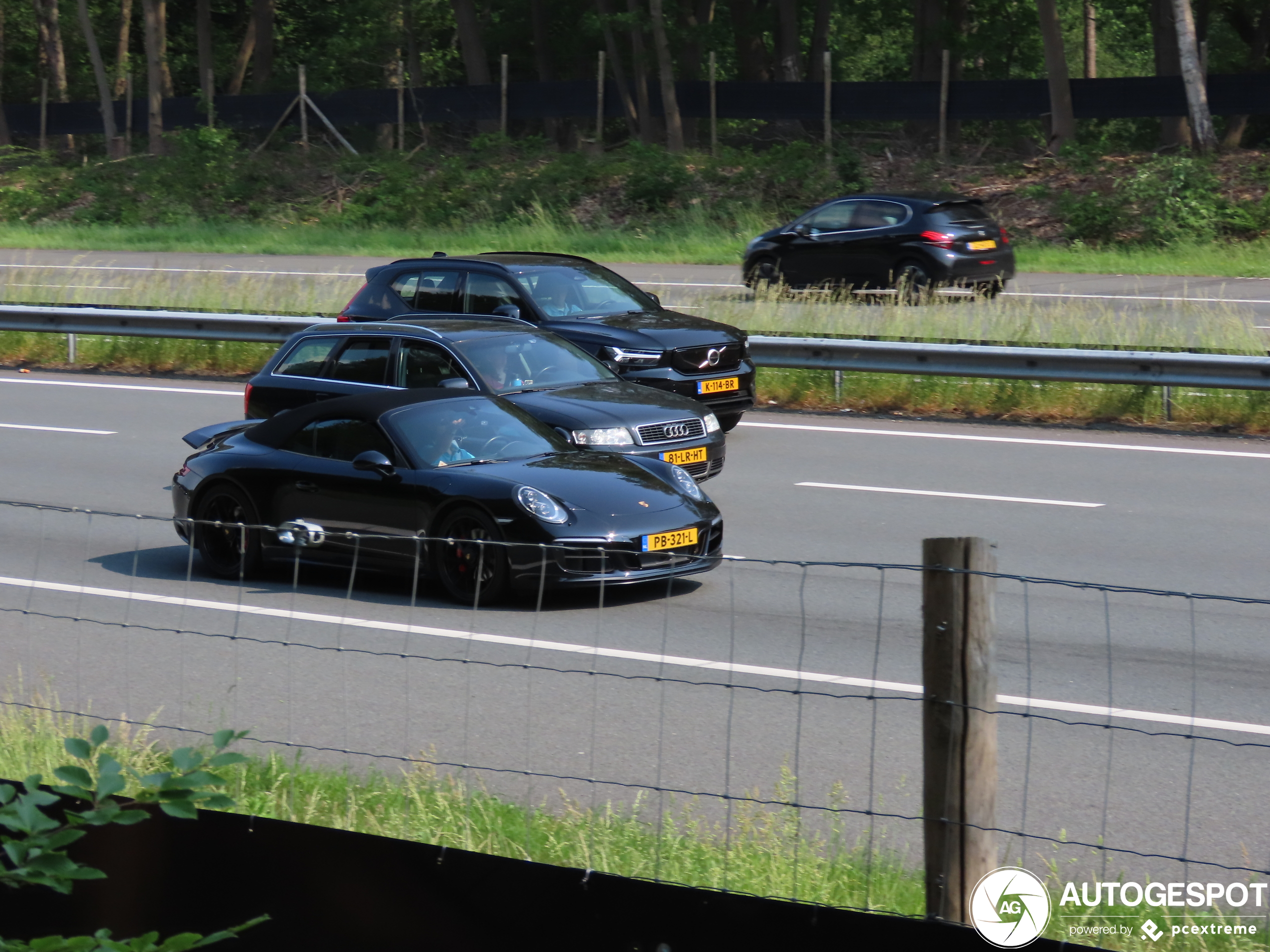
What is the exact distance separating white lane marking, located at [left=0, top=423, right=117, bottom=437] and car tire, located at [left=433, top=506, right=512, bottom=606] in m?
7.67

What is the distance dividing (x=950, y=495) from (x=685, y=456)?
7.16ft

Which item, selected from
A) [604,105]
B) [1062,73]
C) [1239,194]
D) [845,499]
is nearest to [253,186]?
[604,105]

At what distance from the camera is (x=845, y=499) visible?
12297 millimetres

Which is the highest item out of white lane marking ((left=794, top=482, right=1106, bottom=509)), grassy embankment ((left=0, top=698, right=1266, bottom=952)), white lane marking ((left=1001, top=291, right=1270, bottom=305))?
white lane marking ((left=1001, top=291, right=1270, bottom=305))

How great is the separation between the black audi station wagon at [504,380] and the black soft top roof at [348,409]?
4.07ft

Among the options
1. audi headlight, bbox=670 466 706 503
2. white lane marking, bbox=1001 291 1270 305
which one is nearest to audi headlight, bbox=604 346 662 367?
audi headlight, bbox=670 466 706 503

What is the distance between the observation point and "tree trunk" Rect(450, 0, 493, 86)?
49156 mm

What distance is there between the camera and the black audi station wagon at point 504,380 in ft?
38.5

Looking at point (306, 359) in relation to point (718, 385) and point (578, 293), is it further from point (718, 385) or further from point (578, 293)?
point (718, 385)

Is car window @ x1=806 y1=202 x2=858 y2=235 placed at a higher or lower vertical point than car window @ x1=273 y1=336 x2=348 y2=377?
higher

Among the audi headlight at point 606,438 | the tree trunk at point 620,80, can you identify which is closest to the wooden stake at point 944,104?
the tree trunk at point 620,80

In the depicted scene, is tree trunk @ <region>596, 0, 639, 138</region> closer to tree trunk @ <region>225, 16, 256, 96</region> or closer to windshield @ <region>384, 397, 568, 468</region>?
tree trunk @ <region>225, 16, 256, 96</region>

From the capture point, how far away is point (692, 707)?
724cm

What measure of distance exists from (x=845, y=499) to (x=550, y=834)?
24.8 feet
